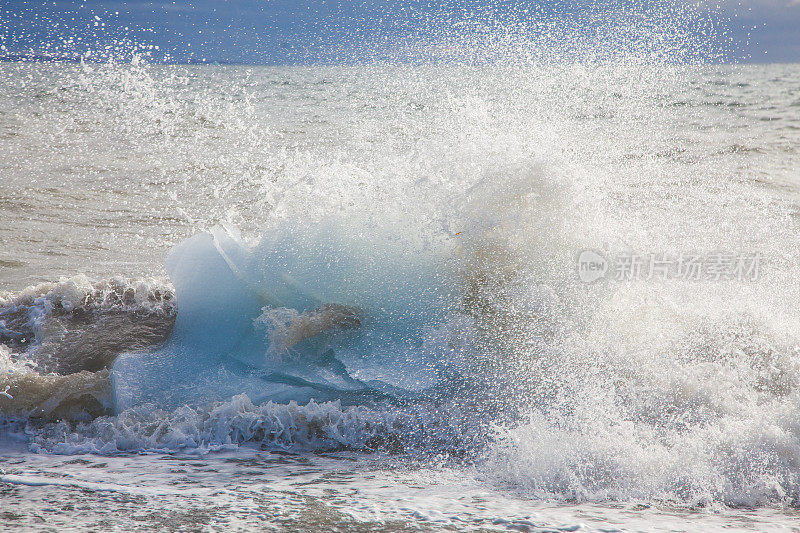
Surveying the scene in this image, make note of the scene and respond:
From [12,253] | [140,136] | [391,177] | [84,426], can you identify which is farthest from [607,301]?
[140,136]

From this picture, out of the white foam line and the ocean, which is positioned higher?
the ocean

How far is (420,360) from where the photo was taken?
10.9 ft

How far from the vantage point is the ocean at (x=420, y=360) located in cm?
236

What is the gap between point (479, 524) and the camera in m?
2.15

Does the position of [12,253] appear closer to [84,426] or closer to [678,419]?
[84,426]

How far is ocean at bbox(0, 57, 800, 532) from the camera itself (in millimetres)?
2361

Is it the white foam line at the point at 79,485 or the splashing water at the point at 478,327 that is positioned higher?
the splashing water at the point at 478,327

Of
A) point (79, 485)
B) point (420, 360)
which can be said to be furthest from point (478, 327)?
point (79, 485)

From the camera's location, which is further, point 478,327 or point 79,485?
point 478,327

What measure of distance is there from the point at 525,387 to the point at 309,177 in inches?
81.6

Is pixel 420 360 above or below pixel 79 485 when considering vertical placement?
above

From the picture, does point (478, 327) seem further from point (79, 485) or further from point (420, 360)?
point (79, 485)

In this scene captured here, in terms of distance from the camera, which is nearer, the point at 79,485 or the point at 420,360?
the point at 79,485

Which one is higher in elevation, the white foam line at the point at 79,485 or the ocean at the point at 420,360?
the ocean at the point at 420,360
